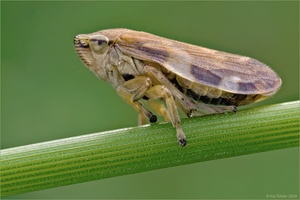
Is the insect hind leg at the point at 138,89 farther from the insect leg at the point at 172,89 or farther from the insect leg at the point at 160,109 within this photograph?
the insect leg at the point at 160,109

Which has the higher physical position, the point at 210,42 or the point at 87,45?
the point at 87,45

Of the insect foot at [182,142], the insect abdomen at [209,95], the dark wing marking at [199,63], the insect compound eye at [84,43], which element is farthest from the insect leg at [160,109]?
the insect foot at [182,142]

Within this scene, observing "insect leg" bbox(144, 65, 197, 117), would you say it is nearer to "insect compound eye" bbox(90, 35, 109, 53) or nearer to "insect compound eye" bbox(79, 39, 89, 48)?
"insect compound eye" bbox(90, 35, 109, 53)

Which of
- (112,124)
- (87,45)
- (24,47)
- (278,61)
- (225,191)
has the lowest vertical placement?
→ (225,191)

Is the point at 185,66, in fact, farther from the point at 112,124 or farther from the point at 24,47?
the point at 24,47

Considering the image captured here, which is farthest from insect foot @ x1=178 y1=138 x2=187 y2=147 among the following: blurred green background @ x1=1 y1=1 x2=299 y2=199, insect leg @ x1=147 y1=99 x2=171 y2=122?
blurred green background @ x1=1 y1=1 x2=299 y2=199

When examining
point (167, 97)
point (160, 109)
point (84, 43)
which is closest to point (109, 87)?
point (160, 109)

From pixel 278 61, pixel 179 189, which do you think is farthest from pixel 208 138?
pixel 278 61
